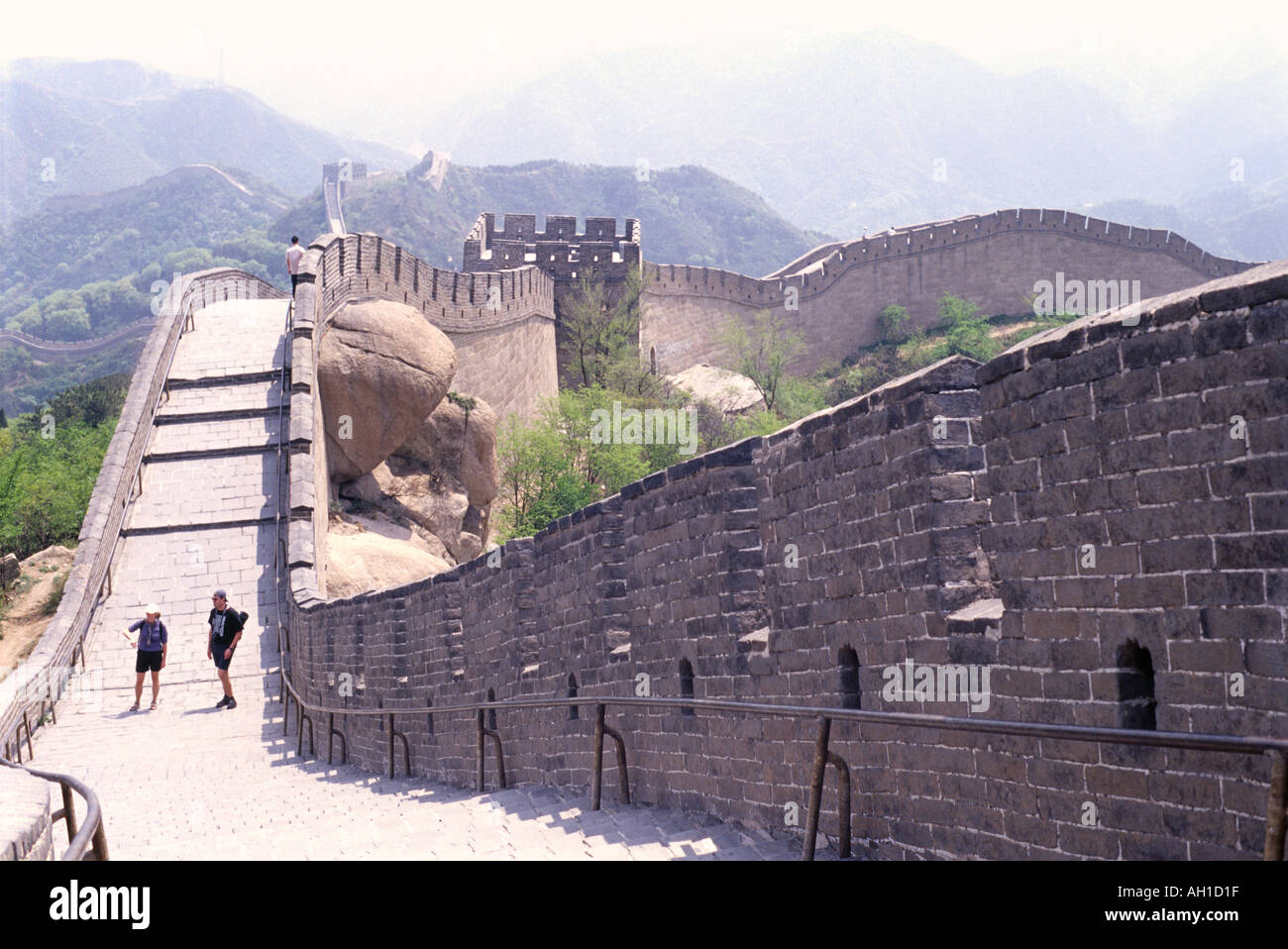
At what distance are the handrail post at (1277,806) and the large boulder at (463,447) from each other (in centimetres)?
2177

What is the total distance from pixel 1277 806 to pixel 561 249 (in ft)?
127

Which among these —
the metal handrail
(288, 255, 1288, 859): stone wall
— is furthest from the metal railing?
the metal handrail

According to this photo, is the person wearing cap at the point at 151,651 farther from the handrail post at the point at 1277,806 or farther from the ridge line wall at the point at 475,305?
the handrail post at the point at 1277,806

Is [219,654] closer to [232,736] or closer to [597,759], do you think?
[232,736]

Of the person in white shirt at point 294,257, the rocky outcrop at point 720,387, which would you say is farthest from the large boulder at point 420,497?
the rocky outcrop at point 720,387

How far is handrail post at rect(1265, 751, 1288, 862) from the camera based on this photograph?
3314mm

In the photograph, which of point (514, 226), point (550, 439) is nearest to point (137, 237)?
point (514, 226)

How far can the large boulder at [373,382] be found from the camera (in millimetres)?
22250

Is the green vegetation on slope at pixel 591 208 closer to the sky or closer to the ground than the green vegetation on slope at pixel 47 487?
closer to the sky

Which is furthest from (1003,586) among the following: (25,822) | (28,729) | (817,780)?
(28,729)

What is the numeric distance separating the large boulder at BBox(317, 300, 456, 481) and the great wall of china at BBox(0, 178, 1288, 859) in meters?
11.5
